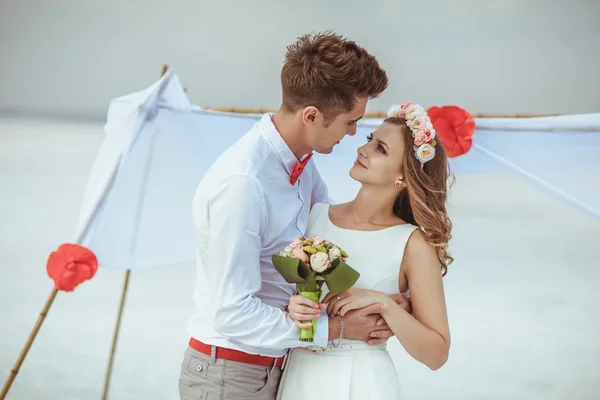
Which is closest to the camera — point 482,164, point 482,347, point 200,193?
point 200,193

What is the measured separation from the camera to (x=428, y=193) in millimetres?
2549

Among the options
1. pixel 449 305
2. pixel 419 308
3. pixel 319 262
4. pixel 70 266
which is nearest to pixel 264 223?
pixel 319 262

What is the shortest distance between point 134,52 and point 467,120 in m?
8.58

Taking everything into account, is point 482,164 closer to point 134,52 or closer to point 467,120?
point 467,120

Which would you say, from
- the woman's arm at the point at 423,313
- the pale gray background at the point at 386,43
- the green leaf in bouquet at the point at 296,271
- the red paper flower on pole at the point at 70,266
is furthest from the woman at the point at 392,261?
the pale gray background at the point at 386,43

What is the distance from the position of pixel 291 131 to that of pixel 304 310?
1.72ft

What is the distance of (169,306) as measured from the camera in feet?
23.8

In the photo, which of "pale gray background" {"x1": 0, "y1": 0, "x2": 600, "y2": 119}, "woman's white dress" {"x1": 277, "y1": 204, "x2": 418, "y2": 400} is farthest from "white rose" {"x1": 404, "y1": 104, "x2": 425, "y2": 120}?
"pale gray background" {"x1": 0, "y1": 0, "x2": 600, "y2": 119}

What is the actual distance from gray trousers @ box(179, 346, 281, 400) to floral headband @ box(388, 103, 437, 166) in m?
0.80

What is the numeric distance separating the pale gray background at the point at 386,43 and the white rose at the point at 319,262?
8929mm

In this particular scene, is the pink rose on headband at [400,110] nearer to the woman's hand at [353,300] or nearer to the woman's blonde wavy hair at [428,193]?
the woman's blonde wavy hair at [428,193]

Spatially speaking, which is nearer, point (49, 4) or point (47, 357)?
point (47, 357)

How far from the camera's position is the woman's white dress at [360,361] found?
247 centimetres

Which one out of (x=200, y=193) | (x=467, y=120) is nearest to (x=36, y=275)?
(x=467, y=120)
